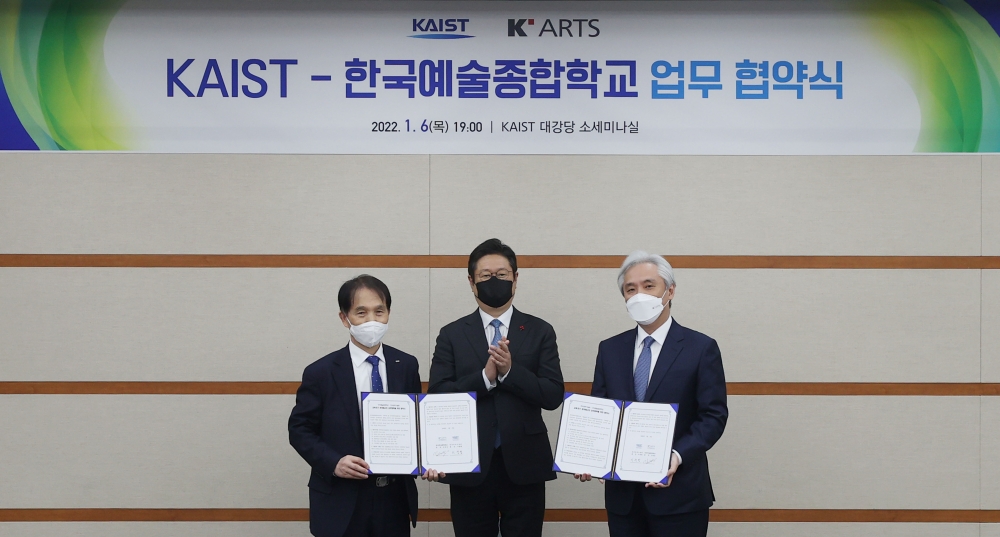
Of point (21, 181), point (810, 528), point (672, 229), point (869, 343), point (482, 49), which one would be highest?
point (482, 49)

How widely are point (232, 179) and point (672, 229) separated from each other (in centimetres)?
226

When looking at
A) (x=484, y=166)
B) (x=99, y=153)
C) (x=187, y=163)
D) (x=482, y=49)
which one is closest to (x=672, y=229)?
(x=484, y=166)

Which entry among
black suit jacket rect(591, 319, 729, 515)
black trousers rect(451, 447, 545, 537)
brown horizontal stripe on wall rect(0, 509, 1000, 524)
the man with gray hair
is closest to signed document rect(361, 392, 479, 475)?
black trousers rect(451, 447, 545, 537)

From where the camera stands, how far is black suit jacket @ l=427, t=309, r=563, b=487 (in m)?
2.88

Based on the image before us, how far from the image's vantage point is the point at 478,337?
3008mm

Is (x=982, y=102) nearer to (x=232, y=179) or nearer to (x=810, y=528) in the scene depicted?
(x=810, y=528)

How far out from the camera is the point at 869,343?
375 cm

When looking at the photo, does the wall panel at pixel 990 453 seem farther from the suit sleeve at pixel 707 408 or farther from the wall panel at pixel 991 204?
the suit sleeve at pixel 707 408

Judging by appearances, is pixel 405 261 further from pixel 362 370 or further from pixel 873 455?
pixel 873 455

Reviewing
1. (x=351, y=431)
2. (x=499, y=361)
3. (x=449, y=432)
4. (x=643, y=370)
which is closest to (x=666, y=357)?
(x=643, y=370)

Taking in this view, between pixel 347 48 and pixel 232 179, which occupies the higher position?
pixel 347 48

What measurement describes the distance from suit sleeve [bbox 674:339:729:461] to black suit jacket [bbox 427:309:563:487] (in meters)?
0.54

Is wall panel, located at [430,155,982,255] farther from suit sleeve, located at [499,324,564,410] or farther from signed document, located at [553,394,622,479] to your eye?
signed document, located at [553,394,622,479]

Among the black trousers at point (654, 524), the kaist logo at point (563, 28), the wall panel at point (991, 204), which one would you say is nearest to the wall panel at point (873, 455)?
the wall panel at point (991, 204)
